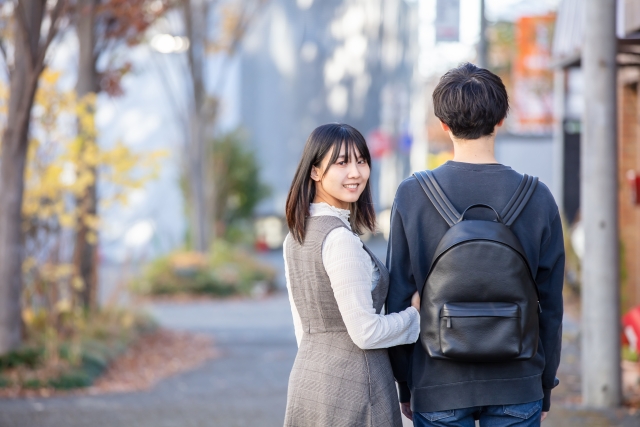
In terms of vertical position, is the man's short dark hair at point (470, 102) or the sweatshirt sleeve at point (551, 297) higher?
the man's short dark hair at point (470, 102)

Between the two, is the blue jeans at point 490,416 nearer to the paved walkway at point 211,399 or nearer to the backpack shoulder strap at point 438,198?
the backpack shoulder strap at point 438,198

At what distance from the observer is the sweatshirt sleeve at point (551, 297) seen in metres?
2.56

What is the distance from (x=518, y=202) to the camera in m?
2.47

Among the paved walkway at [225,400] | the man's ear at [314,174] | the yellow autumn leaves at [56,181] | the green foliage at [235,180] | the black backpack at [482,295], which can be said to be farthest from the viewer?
the green foliage at [235,180]

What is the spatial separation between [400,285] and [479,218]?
0.35 metres

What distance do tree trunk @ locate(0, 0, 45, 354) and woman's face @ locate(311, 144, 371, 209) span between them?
17.4 ft

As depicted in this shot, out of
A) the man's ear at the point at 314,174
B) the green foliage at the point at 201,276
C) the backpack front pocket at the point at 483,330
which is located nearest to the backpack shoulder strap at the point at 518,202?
the backpack front pocket at the point at 483,330

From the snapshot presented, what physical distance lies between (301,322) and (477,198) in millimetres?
720

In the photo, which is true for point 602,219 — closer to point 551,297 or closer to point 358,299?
point 551,297

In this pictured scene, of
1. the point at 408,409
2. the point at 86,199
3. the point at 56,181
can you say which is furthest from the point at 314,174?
the point at 86,199

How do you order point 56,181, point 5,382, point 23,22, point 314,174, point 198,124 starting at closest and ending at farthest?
point 314,174
point 5,382
point 23,22
point 56,181
point 198,124

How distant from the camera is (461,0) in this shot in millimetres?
6824

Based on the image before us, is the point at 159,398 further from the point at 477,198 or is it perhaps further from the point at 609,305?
the point at 477,198

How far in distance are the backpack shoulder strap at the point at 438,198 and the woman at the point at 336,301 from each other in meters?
0.25
